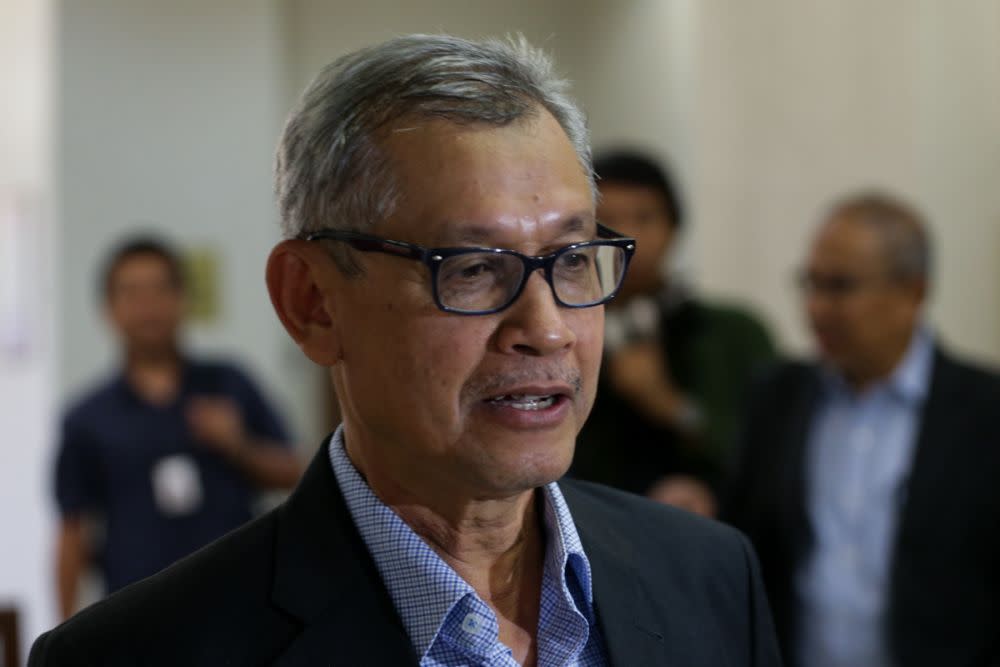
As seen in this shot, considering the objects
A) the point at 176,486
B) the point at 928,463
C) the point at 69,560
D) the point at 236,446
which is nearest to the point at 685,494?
the point at 928,463

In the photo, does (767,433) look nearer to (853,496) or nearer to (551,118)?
(853,496)

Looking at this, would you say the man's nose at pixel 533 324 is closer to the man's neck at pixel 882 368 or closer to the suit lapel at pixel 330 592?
the suit lapel at pixel 330 592

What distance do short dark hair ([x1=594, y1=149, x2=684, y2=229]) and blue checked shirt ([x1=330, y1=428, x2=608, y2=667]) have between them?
192cm

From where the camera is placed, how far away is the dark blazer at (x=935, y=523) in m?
2.61

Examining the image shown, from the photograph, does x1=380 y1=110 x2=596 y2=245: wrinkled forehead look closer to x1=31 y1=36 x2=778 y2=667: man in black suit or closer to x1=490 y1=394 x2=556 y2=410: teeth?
x1=31 y1=36 x2=778 y2=667: man in black suit

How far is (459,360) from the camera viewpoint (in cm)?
122

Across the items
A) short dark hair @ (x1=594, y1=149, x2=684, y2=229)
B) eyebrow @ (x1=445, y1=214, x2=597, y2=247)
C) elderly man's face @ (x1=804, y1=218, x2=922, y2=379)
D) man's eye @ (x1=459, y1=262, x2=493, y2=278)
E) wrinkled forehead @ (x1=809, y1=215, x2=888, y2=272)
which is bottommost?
elderly man's face @ (x1=804, y1=218, x2=922, y2=379)

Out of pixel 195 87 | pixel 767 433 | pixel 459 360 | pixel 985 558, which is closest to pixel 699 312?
pixel 767 433

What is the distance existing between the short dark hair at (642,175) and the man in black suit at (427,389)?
188 centimetres

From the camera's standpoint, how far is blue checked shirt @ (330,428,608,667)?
1.24 meters

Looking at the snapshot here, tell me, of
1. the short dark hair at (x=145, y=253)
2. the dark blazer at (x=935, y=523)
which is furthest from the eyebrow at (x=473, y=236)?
the short dark hair at (x=145, y=253)

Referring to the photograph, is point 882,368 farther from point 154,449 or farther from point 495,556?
point 154,449

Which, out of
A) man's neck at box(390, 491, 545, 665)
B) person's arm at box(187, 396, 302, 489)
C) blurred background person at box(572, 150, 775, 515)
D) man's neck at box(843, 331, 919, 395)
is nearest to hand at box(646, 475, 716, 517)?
blurred background person at box(572, 150, 775, 515)

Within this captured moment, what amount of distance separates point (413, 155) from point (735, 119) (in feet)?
12.4
